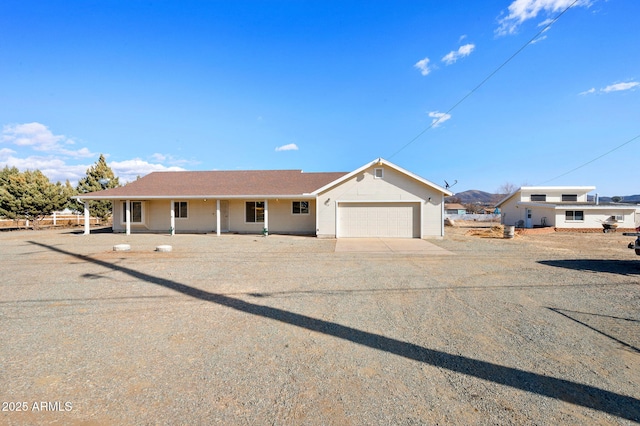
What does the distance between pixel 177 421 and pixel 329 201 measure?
1462cm

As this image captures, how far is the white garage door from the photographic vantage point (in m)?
16.5

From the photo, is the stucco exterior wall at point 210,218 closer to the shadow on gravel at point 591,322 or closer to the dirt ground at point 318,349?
the dirt ground at point 318,349

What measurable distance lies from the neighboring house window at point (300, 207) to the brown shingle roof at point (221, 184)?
85cm

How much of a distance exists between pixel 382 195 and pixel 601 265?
371 inches

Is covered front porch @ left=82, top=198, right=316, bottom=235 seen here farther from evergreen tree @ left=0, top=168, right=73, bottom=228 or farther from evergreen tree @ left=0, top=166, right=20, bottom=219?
evergreen tree @ left=0, top=166, right=20, bottom=219

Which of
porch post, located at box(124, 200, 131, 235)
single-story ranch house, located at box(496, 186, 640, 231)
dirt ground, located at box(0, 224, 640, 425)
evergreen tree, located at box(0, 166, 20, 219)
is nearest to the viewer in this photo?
dirt ground, located at box(0, 224, 640, 425)

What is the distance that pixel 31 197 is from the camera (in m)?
21.5

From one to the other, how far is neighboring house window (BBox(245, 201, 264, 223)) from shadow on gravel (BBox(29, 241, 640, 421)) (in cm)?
1437

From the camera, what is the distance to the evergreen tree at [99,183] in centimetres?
2844

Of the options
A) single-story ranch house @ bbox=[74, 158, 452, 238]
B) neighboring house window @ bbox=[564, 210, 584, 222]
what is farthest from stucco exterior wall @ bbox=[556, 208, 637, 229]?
single-story ranch house @ bbox=[74, 158, 452, 238]

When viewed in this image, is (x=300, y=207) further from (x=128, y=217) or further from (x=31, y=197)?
(x=31, y=197)

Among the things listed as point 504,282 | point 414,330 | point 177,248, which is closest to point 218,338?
point 414,330

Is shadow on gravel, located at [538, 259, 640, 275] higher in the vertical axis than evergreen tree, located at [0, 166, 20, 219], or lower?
lower

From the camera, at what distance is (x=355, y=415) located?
247cm
